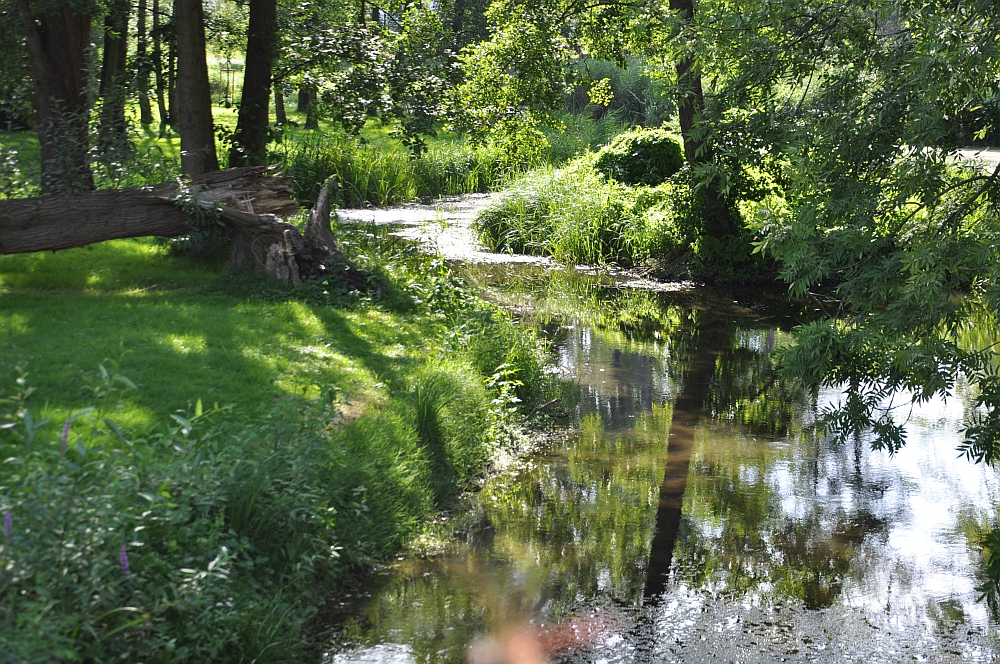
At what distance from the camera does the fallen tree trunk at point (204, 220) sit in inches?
345

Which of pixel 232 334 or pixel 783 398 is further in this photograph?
pixel 783 398

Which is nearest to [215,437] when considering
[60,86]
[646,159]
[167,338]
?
[167,338]

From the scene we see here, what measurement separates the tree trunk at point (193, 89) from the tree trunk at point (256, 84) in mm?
1016

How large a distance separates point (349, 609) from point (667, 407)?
4608 mm

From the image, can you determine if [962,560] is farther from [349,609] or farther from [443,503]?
[349,609]

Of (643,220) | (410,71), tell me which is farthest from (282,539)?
(643,220)

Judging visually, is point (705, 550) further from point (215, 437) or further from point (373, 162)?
Result: point (373, 162)

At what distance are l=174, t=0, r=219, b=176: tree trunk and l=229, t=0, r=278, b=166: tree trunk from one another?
102 centimetres

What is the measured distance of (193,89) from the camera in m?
10.8

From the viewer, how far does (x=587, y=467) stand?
24.1 ft

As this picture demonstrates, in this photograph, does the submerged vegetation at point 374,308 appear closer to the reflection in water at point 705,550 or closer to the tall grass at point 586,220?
the reflection in water at point 705,550

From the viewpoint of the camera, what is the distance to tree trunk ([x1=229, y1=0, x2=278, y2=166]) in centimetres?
1215

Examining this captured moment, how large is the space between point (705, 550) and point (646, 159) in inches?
504

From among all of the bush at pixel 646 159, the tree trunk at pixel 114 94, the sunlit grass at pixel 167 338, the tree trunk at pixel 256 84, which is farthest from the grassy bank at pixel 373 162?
the sunlit grass at pixel 167 338
